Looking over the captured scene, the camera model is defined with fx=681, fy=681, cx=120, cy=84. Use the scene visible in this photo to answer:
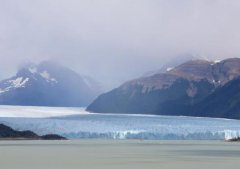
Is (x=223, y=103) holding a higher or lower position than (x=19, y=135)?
higher

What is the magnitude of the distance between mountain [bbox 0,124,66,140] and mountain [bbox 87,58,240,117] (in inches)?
3343

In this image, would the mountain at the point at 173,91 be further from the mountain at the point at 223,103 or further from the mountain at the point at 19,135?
the mountain at the point at 19,135

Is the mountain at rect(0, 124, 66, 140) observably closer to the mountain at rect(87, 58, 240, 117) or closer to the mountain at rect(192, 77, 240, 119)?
the mountain at rect(192, 77, 240, 119)

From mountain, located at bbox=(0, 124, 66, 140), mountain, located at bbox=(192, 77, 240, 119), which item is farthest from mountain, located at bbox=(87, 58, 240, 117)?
mountain, located at bbox=(0, 124, 66, 140)

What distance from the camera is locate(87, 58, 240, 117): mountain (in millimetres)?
161875

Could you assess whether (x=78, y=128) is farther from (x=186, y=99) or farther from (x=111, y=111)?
(x=186, y=99)

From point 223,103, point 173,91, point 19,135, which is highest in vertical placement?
point 173,91

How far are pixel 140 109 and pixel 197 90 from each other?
16.3 m

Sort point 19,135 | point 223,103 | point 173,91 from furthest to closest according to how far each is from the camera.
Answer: point 173,91
point 223,103
point 19,135

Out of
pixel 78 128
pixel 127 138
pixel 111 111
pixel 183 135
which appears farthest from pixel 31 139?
pixel 111 111

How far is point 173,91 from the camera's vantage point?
172000 millimetres

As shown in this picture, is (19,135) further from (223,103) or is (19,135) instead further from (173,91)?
(173,91)

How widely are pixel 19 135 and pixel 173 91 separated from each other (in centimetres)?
10446

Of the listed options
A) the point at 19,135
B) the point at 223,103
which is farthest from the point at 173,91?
the point at 19,135
